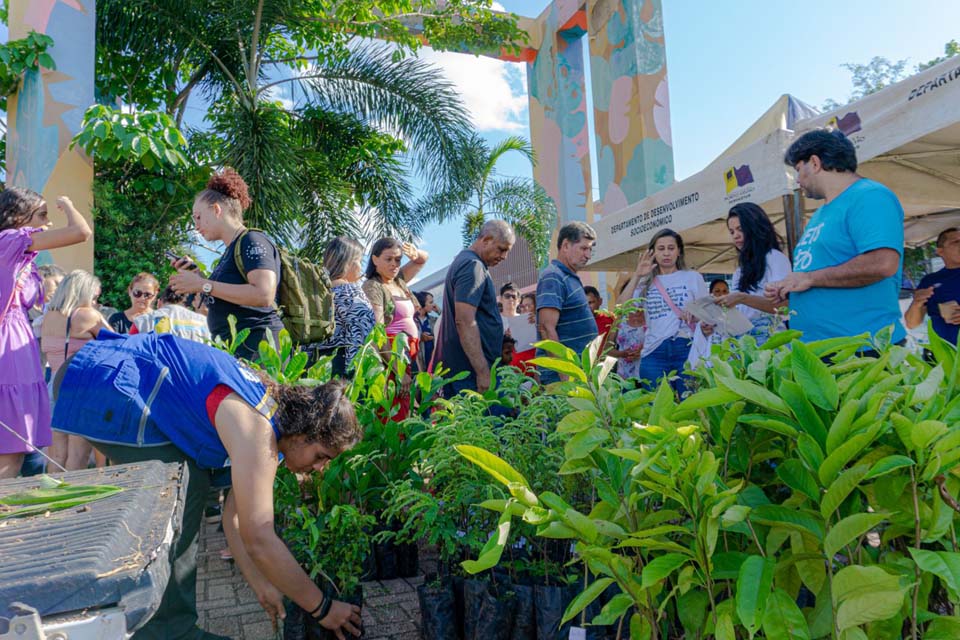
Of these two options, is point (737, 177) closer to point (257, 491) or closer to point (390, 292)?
point (390, 292)

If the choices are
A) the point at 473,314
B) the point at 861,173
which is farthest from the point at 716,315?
the point at 861,173

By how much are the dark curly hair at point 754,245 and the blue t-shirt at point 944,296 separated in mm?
1602

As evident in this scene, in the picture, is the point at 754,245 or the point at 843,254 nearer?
the point at 843,254

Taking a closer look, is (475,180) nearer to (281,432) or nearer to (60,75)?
(60,75)

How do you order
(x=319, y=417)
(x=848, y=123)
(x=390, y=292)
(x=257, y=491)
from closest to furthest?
(x=257, y=491), (x=319, y=417), (x=848, y=123), (x=390, y=292)

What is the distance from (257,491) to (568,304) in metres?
2.38

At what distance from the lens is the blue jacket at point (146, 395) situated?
6.49 feet

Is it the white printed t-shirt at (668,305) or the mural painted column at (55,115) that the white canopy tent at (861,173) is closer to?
the white printed t-shirt at (668,305)

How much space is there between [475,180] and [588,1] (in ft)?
17.8

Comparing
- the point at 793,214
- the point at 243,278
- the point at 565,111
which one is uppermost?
the point at 565,111

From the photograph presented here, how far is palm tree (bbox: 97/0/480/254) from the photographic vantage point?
26.7 feet

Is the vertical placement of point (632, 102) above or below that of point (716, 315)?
above

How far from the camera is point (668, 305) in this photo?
402 cm

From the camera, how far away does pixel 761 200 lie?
4461mm
